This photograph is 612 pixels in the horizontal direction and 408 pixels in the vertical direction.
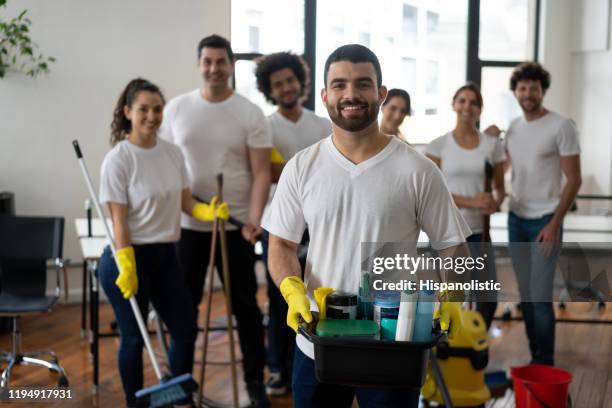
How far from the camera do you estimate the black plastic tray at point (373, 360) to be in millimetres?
1571

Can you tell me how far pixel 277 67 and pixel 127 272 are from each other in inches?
39.9

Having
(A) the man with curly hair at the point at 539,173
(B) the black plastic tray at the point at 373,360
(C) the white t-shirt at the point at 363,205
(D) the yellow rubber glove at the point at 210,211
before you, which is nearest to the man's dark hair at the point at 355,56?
(C) the white t-shirt at the point at 363,205

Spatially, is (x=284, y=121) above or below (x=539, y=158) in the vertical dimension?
above

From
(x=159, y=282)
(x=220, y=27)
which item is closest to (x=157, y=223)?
(x=159, y=282)

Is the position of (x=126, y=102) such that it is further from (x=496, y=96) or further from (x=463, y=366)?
(x=496, y=96)

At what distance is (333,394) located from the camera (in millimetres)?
1813

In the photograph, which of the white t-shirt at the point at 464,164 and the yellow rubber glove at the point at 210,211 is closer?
the yellow rubber glove at the point at 210,211

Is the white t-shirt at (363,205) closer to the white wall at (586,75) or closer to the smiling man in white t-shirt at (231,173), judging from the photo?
the smiling man in white t-shirt at (231,173)

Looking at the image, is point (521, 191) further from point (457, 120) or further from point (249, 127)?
point (249, 127)

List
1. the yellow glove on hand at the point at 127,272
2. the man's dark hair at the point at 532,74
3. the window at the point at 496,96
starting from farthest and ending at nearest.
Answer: the window at the point at 496,96 → the man's dark hair at the point at 532,74 → the yellow glove on hand at the point at 127,272

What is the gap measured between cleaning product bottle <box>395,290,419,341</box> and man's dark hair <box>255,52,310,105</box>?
1708 millimetres

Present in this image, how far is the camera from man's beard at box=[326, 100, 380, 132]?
1686 millimetres

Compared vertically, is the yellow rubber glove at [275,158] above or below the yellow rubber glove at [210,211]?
above

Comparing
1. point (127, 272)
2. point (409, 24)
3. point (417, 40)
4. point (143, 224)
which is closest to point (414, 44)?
point (417, 40)
